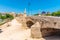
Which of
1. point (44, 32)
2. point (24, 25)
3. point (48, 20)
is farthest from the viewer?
point (24, 25)

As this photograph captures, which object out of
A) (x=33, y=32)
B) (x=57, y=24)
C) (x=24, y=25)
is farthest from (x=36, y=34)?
(x=24, y=25)

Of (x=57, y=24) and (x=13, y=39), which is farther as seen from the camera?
(x=13, y=39)

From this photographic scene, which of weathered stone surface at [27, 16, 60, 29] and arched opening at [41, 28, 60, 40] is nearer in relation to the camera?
weathered stone surface at [27, 16, 60, 29]

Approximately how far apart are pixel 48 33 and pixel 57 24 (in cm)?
907

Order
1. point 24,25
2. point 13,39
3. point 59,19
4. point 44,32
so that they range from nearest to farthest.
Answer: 1. point 59,19
2. point 13,39
3. point 44,32
4. point 24,25

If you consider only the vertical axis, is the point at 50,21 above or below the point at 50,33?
above

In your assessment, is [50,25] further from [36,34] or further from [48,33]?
[48,33]

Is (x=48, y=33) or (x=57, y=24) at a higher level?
(x=57, y=24)

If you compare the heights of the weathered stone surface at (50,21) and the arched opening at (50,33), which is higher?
the weathered stone surface at (50,21)

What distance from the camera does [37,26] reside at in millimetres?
18844

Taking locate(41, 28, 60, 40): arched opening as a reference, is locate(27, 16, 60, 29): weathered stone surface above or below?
above

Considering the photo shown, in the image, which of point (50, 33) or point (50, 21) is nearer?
point (50, 21)

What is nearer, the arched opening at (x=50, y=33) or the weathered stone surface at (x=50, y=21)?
the weathered stone surface at (x=50, y=21)

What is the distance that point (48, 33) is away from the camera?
26016mm
